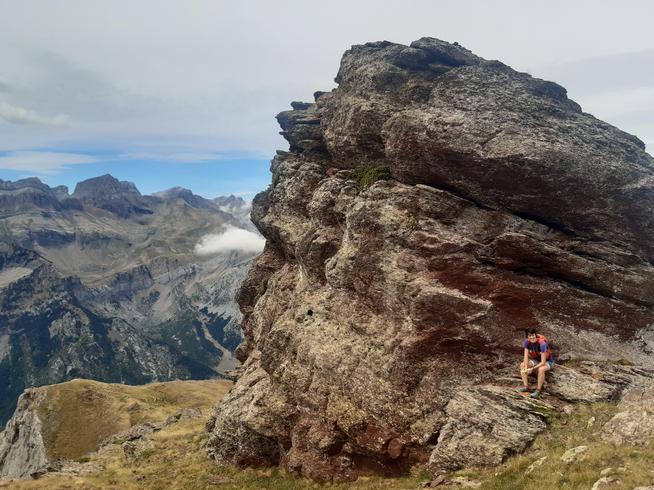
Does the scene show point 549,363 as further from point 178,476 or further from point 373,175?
point 178,476

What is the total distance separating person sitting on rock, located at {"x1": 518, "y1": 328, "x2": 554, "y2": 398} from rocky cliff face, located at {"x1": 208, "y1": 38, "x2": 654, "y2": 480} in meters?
1.18

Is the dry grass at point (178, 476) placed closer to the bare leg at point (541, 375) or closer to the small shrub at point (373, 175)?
the bare leg at point (541, 375)

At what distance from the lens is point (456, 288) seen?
3638 centimetres

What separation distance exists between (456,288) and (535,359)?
309 inches

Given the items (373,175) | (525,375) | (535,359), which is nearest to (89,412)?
(373,175)

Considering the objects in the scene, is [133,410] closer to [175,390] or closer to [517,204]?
[175,390]

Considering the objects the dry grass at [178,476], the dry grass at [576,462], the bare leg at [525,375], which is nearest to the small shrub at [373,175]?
the bare leg at [525,375]

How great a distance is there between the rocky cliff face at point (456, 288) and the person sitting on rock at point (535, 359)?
1.18m

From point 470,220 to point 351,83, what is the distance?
30458mm

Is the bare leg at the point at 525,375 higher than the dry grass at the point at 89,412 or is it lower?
higher

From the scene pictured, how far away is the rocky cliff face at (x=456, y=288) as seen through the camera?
33.8 metres

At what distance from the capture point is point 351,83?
61.3 metres

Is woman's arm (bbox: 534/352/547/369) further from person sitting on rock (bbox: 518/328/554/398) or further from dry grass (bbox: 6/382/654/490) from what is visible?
dry grass (bbox: 6/382/654/490)

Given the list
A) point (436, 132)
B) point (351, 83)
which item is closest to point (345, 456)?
point (436, 132)
